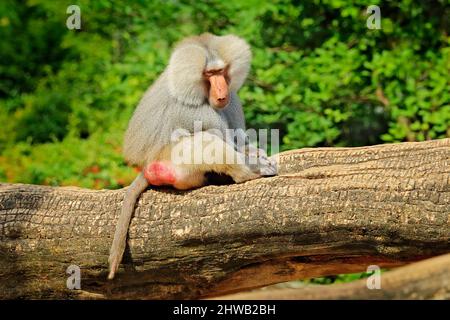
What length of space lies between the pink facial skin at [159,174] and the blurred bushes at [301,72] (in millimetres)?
2538

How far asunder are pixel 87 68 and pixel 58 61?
5.09ft

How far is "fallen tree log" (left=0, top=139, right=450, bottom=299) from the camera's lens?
13.1ft

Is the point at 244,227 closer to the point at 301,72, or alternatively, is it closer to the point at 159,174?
the point at 159,174

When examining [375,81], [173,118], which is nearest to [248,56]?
[173,118]

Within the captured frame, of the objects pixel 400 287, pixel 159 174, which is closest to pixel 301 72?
pixel 159 174

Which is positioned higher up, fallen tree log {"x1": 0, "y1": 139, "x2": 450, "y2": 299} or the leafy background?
the leafy background

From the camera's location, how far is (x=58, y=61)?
40.2 ft

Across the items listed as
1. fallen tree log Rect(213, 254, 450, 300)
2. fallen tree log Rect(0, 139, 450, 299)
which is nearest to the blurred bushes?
fallen tree log Rect(0, 139, 450, 299)

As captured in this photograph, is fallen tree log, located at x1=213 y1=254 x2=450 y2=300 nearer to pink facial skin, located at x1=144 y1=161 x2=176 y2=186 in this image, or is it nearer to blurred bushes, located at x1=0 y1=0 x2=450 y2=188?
pink facial skin, located at x1=144 y1=161 x2=176 y2=186

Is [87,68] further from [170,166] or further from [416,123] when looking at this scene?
[170,166]

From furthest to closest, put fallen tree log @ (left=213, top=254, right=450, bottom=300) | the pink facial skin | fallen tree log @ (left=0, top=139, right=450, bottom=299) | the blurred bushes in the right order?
the blurred bushes
the pink facial skin
fallen tree log @ (left=0, top=139, right=450, bottom=299)
fallen tree log @ (left=213, top=254, right=450, bottom=300)

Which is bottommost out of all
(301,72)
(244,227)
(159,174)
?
(244,227)

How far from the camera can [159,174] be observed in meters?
4.50

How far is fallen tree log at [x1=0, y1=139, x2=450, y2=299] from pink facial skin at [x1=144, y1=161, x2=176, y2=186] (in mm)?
78
